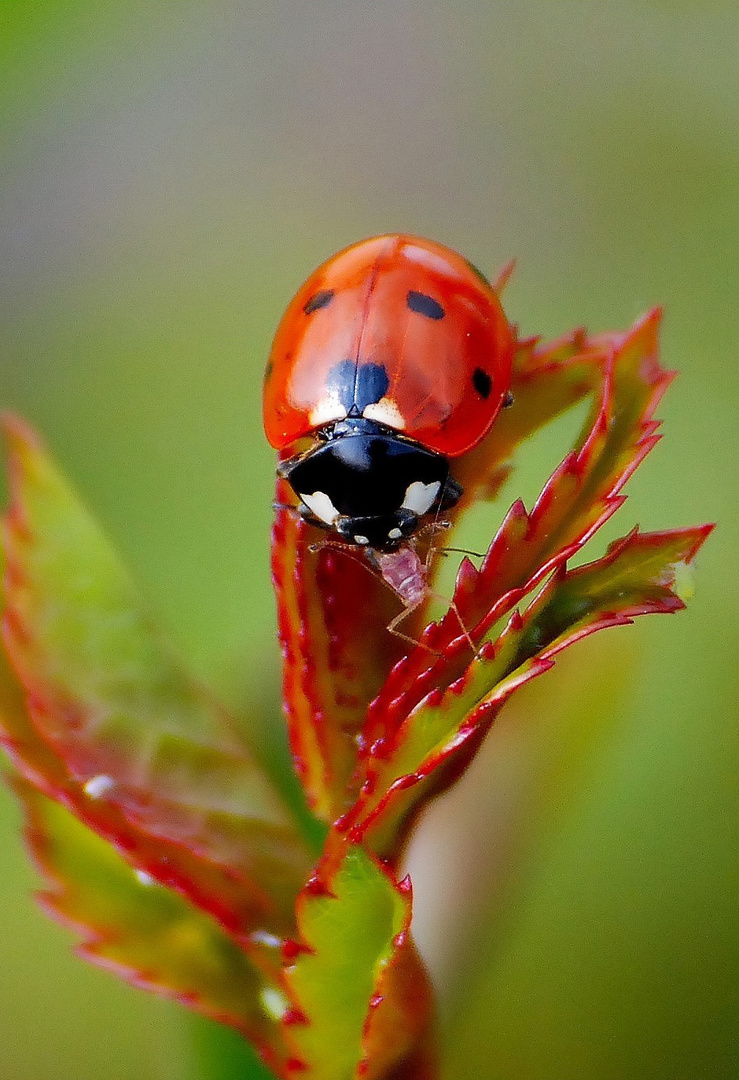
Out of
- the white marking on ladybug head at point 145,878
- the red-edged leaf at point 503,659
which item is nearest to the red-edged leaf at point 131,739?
the white marking on ladybug head at point 145,878

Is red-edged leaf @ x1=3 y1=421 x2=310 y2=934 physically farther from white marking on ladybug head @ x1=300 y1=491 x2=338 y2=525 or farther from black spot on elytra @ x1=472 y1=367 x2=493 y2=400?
black spot on elytra @ x1=472 y1=367 x2=493 y2=400

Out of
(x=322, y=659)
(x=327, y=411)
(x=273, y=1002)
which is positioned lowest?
(x=273, y=1002)

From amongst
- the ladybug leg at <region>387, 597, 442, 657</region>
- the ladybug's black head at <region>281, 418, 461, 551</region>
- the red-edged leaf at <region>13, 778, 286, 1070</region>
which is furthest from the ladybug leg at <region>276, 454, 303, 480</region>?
the red-edged leaf at <region>13, 778, 286, 1070</region>

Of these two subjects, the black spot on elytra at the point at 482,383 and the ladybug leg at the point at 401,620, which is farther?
the black spot on elytra at the point at 482,383

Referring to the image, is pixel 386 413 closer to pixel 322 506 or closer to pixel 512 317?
pixel 322 506

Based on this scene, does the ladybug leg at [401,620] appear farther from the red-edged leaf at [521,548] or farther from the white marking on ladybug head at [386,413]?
the white marking on ladybug head at [386,413]

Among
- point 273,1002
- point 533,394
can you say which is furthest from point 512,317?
point 273,1002
